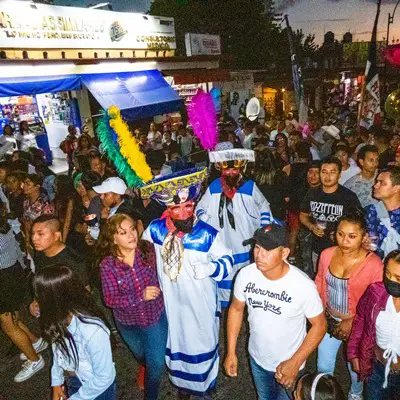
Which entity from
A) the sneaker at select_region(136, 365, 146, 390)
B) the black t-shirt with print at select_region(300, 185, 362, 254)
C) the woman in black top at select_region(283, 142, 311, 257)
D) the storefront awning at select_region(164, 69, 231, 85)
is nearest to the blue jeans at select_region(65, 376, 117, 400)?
the sneaker at select_region(136, 365, 146, 390)

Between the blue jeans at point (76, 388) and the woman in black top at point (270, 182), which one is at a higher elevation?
the woman in black top at point (270, 182)

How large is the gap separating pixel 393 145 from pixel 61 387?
7.22 meters

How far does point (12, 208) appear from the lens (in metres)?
5.30

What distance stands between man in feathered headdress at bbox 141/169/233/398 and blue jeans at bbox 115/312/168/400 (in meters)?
0.09

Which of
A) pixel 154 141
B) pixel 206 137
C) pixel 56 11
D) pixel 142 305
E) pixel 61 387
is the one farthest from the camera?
pixel 154 141

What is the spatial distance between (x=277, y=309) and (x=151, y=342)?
4.07ft

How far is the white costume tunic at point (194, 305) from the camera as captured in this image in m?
3.01

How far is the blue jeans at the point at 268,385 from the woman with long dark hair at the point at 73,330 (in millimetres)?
1027

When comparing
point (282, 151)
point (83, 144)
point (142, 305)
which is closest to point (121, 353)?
point (142, 305)

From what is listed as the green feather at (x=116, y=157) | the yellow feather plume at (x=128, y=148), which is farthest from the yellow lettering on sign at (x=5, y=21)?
the yellow feather plume at (x=128, y=148)

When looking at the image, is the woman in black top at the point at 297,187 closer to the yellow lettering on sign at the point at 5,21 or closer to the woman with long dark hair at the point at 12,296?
the woman with long dark hair at the point at 12,296

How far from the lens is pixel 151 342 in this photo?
311cm

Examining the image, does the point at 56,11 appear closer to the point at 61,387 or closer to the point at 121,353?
the point at 121,353

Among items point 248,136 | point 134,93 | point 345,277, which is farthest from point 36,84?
point 345,277
